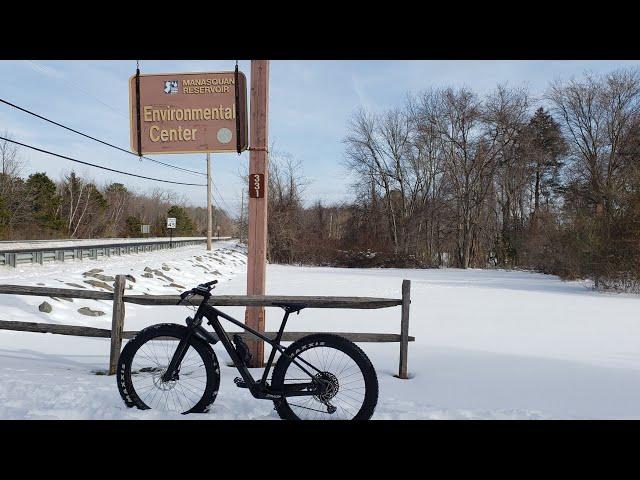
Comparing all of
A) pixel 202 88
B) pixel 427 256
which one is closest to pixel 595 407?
pixel 202 88

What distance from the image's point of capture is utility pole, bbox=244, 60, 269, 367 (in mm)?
4805

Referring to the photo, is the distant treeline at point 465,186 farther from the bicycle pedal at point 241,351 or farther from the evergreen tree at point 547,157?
the bicycle pedal at point 241,351

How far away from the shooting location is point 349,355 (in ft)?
10.3

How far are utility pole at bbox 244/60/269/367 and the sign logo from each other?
91 cm

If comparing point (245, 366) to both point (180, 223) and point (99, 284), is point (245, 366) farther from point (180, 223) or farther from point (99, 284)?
point (180, 223)

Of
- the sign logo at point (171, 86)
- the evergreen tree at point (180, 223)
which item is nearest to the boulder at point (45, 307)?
the sign logo at point (171, 86)

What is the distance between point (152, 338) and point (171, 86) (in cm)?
303

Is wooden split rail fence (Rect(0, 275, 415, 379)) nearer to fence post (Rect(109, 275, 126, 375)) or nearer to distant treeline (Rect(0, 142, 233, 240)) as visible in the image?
fence post (Rect(109, 275, 126, 375))

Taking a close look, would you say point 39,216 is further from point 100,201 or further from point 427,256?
point 427,256

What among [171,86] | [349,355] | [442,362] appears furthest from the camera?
[442,362]

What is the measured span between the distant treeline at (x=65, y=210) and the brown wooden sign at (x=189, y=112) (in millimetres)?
43333

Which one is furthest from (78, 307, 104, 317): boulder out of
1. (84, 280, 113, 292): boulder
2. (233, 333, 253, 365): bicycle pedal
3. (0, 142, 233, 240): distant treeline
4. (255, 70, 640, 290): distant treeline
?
(0, 142, 233, 240): distant treeline

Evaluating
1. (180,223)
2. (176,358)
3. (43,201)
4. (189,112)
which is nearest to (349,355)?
(176,358)

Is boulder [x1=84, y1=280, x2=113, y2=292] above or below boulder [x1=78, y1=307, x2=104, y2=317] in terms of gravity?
above
